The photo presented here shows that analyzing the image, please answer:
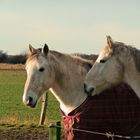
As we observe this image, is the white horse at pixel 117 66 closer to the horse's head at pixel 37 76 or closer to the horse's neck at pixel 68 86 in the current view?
the horse's neck at pixel 68 86

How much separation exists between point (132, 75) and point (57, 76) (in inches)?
54.1

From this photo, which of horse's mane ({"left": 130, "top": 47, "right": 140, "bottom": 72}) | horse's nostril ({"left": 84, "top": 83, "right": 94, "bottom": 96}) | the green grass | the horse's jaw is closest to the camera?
horse's mane ({"left": 130, "top": 47, "right": 140, "bottom": 72})

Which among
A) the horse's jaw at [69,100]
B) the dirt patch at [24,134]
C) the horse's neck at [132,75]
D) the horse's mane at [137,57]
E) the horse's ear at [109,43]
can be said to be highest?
the horse's ear at [109,43]

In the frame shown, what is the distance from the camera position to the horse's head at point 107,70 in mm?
6570

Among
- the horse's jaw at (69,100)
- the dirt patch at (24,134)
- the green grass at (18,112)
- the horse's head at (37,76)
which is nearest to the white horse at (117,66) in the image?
the horse's jaw at (69,100)

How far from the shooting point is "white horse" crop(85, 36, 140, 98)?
21.5 feet

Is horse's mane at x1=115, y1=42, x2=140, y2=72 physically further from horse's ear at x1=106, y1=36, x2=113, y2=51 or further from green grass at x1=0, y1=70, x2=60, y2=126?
green grass at x1=0, y1=70, x2=60, y2=126

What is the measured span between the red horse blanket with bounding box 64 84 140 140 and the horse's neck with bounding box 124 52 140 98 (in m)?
0.59

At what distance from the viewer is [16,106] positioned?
853 inches

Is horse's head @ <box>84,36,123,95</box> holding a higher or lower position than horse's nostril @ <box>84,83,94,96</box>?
higher

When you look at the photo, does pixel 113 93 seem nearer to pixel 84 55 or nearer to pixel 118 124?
pixel 118 124

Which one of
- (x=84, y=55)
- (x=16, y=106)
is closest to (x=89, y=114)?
(x=84, y=55)

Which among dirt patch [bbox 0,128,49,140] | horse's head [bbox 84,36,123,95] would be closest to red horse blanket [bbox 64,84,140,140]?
horse's head [bbox 84,36,123,95]

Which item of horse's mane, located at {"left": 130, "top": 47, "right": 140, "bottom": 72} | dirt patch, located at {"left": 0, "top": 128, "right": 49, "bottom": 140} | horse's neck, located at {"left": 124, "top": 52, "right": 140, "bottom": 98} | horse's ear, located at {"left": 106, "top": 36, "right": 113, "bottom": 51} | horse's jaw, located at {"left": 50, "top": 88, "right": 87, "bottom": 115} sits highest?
horse's ear, located at {"left": 106, "top": 36, "right": 113, "bottom": 51}
